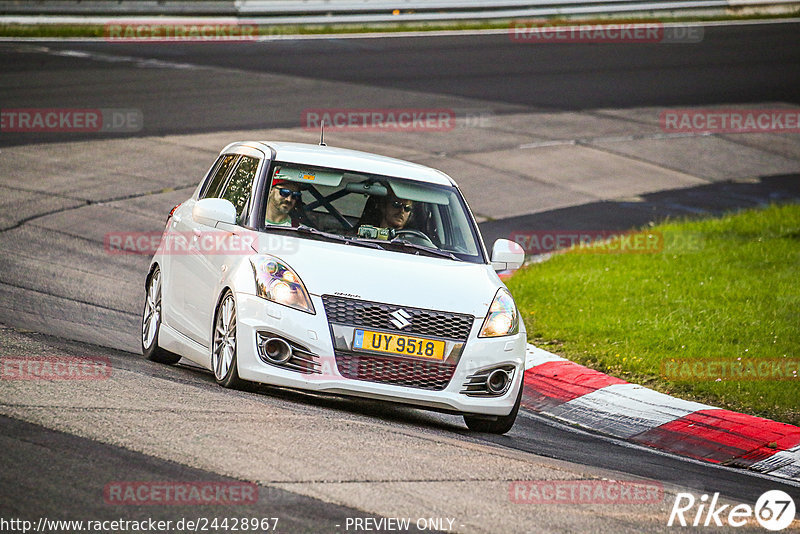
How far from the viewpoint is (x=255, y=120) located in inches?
810

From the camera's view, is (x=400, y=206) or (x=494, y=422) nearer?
(x=494, y=422)

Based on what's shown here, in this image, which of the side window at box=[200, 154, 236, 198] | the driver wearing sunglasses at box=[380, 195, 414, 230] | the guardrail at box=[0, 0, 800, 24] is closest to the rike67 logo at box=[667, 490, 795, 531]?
the driver wearing sunglasses at box=[380, 195, 414, 230]

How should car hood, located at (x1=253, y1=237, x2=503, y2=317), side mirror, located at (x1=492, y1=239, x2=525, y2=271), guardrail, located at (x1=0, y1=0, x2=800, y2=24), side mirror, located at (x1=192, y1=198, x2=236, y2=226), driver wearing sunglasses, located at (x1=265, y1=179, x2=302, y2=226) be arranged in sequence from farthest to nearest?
guardrail, located at (x1=0, y1=0, x2=800, y2=24), side mirror, located at (x1=492, y1=239, x2=525, y2=271), driver wearing sunglasses, located at (x1=265, y1=179, x2=302, y2=226), side mirror, located at (x1=192, y1=198, x2=236, y2=226), car hood, located at (x1=253, y1=237, x2=503, y2=317)

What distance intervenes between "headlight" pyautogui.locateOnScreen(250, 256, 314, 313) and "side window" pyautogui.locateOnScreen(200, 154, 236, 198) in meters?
1.81

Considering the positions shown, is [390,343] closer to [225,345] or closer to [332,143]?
[225,345]

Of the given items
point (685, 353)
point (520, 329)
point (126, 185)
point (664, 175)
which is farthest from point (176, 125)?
point (520, 329)

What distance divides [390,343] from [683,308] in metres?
5.21

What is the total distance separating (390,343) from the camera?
24.6 ft

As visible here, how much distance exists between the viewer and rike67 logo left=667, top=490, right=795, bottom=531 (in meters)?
5.98

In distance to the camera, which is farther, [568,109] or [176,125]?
[568,109]

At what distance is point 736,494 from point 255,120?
1480 cm

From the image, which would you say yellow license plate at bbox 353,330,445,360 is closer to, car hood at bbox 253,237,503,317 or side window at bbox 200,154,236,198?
car hood at bbox 253,237,503,317

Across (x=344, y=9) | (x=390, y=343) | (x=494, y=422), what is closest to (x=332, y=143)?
(x=494, y=422)

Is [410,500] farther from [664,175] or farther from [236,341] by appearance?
[664,175]
